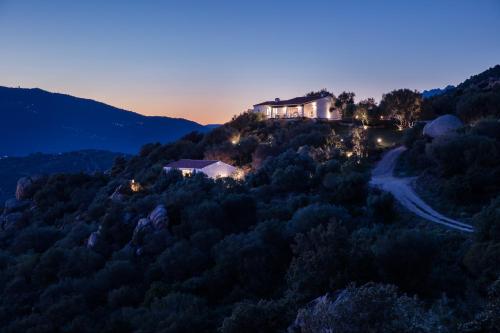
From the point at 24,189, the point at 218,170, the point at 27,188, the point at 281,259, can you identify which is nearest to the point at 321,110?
the point at 218,170

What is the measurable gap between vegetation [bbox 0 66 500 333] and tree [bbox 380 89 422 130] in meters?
11.2

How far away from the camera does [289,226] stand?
1889cm

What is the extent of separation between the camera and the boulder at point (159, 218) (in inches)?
969

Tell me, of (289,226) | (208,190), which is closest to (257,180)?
(208,190)

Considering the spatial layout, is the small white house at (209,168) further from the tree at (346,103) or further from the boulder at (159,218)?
the tree at (346,103)

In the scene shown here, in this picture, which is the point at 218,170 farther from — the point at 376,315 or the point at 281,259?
the point at 376,315

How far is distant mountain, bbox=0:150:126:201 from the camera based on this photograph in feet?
321

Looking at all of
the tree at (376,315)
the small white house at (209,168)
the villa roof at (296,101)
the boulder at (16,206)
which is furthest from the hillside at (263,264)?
the villa roof at (296,101)

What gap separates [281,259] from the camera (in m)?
17.6

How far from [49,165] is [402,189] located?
351 feet

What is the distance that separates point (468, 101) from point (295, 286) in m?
36.9

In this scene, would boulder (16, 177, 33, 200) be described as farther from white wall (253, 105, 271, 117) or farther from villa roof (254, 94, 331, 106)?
villa roof (254, 94, 331, 106)

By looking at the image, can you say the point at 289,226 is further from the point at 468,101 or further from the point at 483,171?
the point at 468,101

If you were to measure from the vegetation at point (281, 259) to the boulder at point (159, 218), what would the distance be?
0.08m
